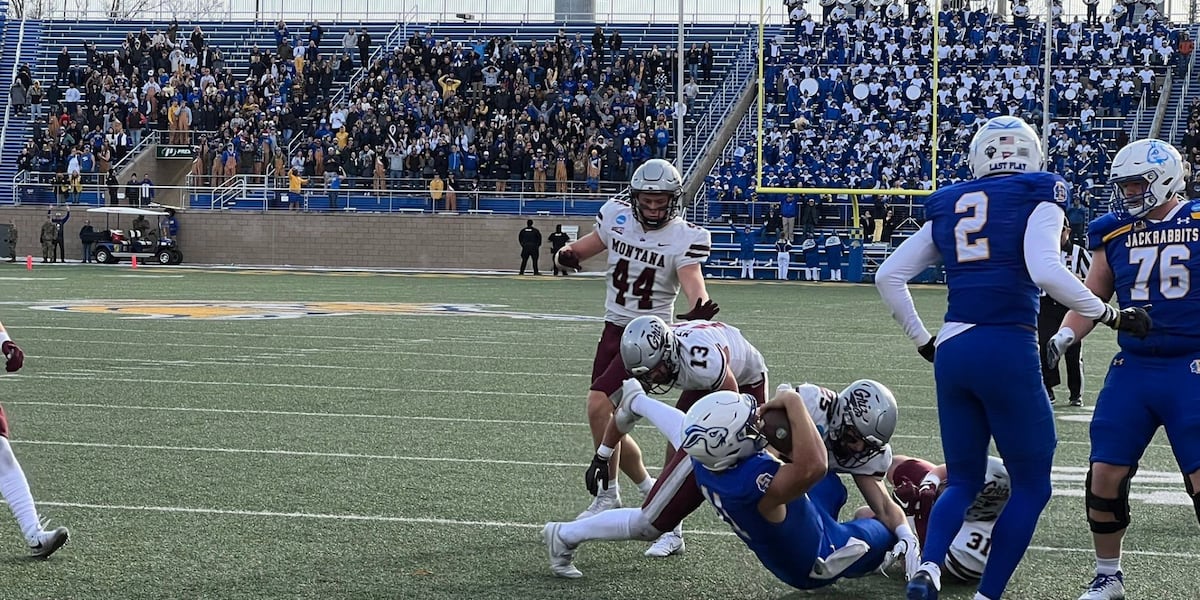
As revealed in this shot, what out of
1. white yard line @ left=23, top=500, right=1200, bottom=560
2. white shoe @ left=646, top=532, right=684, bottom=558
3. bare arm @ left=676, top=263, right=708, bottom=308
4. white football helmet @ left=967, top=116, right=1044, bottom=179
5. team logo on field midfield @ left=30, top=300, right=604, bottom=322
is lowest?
team logo on field midfield @ left=30, top=300, right=604, bottom=322

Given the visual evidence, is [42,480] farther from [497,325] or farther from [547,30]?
[547,30]

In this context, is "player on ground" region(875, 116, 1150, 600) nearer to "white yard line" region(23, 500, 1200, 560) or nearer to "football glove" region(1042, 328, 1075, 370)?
"football glove" region(1042, 328, 1075, 370)

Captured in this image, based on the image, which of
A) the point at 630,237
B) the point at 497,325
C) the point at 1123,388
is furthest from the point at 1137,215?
the point at 497,325

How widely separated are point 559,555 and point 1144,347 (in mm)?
2111

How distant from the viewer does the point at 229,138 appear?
117ft

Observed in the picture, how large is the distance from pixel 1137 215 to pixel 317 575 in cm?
307

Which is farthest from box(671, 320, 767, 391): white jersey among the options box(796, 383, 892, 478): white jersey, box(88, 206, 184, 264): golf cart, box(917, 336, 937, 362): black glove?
box(88, 206, 184, 264): golf cart

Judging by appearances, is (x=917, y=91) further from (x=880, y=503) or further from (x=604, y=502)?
(x=880, y=503)

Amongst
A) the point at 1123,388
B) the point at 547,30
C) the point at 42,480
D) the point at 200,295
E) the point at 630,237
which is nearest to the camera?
the point at 1123,388

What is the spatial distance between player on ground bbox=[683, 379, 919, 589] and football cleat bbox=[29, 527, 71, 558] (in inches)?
91.9

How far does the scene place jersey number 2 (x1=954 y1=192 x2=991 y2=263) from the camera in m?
4.68

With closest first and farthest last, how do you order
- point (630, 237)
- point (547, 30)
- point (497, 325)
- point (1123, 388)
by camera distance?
1. point (1123, 388)
2. point (630, 237)
3. point (497, 325)
4. point (547, 30)

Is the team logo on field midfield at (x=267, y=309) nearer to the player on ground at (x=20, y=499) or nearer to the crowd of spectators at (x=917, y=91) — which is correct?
the player on ground at (x=20, y=499)

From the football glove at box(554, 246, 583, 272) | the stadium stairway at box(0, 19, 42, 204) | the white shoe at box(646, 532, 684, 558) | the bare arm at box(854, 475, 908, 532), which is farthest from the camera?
the stadium stairway at box(0, 19, 42, 204)
